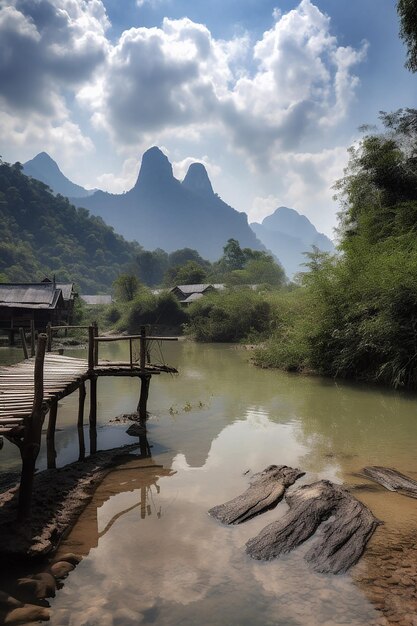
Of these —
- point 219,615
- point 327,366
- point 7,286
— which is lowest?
point 219,615

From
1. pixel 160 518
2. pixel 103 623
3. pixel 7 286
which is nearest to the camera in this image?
pixel 103 623

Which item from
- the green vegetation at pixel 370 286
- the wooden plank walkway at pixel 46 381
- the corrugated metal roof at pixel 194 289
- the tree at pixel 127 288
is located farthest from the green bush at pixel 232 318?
the wooden plank walkway at pixel 46 381

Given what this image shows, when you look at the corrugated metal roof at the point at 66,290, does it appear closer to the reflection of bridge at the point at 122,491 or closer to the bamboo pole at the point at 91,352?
the bamboo pole at the point at 91,352

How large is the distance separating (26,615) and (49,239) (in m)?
85.5

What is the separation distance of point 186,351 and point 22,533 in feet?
79.4

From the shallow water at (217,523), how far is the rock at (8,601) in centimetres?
30

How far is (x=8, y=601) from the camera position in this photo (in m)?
4.05

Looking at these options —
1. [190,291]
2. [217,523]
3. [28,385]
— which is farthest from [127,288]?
[217,523]

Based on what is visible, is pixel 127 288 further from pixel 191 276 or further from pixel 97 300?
pixel 97 300

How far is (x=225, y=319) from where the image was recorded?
35.8m

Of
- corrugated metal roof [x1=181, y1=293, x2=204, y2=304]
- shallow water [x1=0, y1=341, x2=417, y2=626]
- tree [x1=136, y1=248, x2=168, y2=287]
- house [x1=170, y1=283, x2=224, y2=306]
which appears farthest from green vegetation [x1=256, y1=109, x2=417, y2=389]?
tree [x1=136, y1=248, x2=168, y2=287]

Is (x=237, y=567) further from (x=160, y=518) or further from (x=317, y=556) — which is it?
(x=160, y=518)

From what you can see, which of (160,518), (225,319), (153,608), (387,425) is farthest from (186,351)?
(153,608)

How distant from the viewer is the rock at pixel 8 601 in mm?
4000
